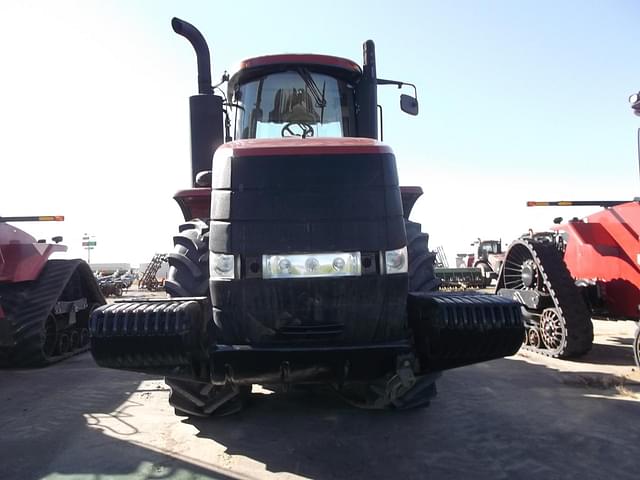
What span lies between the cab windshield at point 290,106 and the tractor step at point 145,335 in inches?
79.9

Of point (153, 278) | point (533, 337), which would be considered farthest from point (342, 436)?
point (153, 278)

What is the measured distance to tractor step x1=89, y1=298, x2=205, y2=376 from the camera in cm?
274

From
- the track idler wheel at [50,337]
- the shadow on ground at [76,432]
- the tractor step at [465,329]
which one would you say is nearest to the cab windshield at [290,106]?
the tractor step at [465,329]

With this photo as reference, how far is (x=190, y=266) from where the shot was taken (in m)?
3.35

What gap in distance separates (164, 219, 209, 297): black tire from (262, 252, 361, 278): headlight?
66cm

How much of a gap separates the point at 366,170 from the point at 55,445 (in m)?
2.90

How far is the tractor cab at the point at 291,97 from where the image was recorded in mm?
4285

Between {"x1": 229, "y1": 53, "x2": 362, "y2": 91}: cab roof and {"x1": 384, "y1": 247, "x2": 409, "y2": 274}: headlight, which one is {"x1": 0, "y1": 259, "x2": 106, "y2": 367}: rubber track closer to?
{"x1": 229, "y1": 53, "x2": 362, "y2": 91}: cab roof

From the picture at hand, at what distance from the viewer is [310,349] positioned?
2797 mm

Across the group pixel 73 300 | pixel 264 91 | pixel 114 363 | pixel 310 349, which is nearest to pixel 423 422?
pixel 310 349

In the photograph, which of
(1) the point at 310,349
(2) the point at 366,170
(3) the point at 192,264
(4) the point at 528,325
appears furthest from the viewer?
(4) the point at 528,325

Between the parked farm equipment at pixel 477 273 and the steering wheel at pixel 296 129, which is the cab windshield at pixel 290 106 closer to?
the steering wheel at pixel 296 129

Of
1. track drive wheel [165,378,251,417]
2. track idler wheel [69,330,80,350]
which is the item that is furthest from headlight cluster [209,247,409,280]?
track idler wheel [69,330,80,350]

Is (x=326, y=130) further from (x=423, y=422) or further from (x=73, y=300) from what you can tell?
(x=73, y=300)
